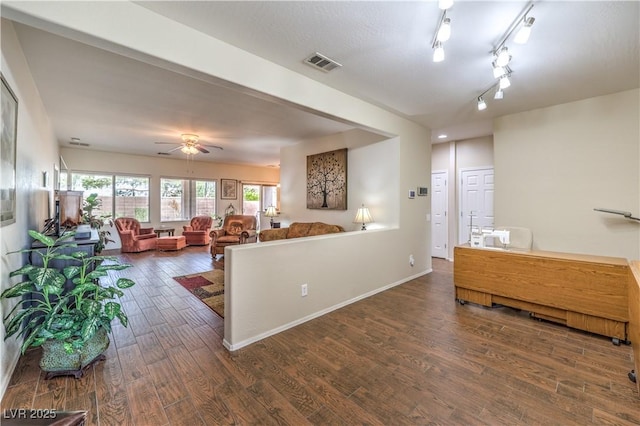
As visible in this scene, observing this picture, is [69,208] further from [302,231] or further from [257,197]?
[257,197]

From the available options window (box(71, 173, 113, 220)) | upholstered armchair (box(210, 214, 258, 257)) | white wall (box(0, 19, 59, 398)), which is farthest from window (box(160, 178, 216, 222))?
white wall (box(0, 19, 59, 398))

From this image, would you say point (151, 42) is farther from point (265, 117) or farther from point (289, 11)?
point (265, 117)

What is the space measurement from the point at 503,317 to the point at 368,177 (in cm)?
273

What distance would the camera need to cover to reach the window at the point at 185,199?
8266 mm

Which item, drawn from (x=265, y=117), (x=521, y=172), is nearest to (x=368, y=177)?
(x=265, y=117)

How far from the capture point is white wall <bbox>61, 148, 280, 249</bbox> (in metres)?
6.98

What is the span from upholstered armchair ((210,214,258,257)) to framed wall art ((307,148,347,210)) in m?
1.84

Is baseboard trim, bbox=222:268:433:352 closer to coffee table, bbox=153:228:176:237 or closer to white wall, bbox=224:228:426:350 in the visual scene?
white wall, bbox=224:228:426:350

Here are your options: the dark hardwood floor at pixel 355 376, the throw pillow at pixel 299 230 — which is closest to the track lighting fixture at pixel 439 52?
the dark hardwood floor at pixel 355 376

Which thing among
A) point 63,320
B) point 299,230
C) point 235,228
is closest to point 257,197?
point 235,228

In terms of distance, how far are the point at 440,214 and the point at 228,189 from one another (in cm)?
669

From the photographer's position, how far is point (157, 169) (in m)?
8.01

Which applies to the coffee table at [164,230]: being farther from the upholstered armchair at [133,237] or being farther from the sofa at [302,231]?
the sofa at [302,231]

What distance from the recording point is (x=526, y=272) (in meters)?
3.03
